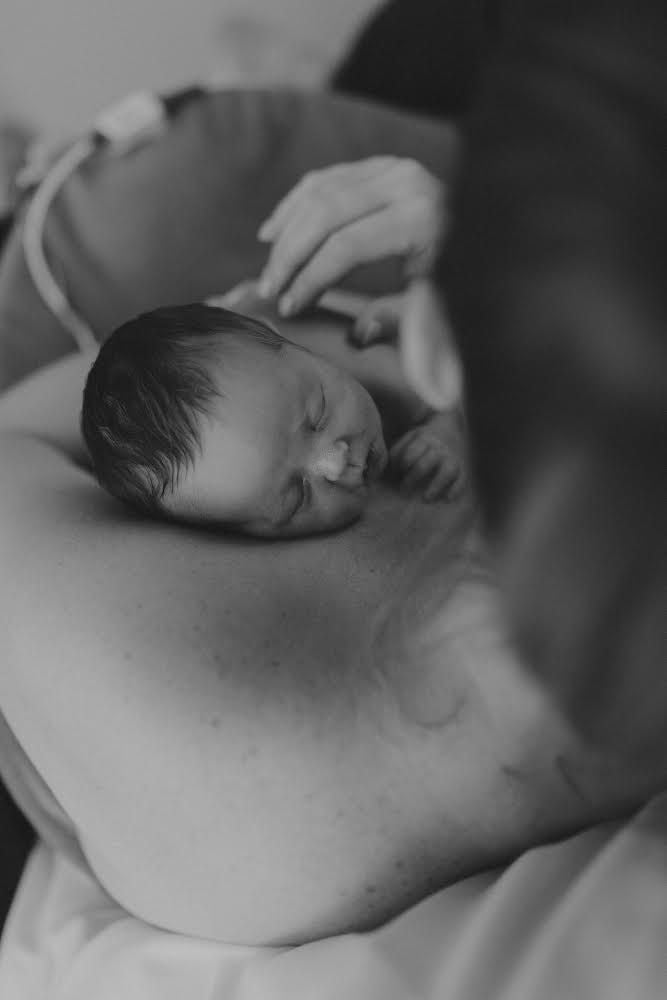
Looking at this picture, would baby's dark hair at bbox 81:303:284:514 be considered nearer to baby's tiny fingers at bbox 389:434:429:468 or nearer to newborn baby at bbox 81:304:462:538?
newborn baby at bbox 81:304:462:538

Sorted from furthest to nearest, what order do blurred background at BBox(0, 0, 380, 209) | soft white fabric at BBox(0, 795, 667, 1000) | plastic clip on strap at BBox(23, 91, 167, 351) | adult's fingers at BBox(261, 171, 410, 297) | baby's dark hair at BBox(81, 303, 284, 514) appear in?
blurred background at BBox(0, 0, 380, 209), plastic clip on strap at BBox(23, 91, 167, 351), adult's fingers at BBox(261, 171, 410, 297), baby's dark hair at BBox(81, 303, 284, 514), soft white fabric at BBox(0, 795, 667, 1000)

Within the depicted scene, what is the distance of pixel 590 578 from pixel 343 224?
61 centimetres

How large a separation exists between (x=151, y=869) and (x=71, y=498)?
10.6 inches

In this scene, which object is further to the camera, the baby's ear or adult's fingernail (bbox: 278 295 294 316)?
adult's fingernail (bbox: 278 295 294 316)

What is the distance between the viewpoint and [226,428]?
0.72 m

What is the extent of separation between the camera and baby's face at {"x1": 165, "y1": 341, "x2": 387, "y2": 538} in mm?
724

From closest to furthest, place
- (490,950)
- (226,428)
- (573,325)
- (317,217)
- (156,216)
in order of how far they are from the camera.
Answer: (573,325) < (490,950) < (226,428) < (317,217) < (156,216)

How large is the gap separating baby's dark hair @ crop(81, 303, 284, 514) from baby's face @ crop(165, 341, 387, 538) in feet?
0.04

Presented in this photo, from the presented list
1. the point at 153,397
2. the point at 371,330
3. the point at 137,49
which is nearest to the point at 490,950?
the point at 153,397

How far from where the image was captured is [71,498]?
73 centimetres

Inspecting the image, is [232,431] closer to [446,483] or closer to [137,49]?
[446,483]

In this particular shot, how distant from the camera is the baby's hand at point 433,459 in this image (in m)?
0.75

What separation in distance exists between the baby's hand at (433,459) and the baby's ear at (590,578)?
0.40 meters

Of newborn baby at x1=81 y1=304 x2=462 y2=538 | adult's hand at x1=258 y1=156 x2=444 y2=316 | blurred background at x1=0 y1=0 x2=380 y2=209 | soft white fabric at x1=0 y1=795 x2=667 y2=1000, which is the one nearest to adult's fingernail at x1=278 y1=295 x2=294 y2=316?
adult's hand at x1=258 y1=156 x2=444 y2=316
